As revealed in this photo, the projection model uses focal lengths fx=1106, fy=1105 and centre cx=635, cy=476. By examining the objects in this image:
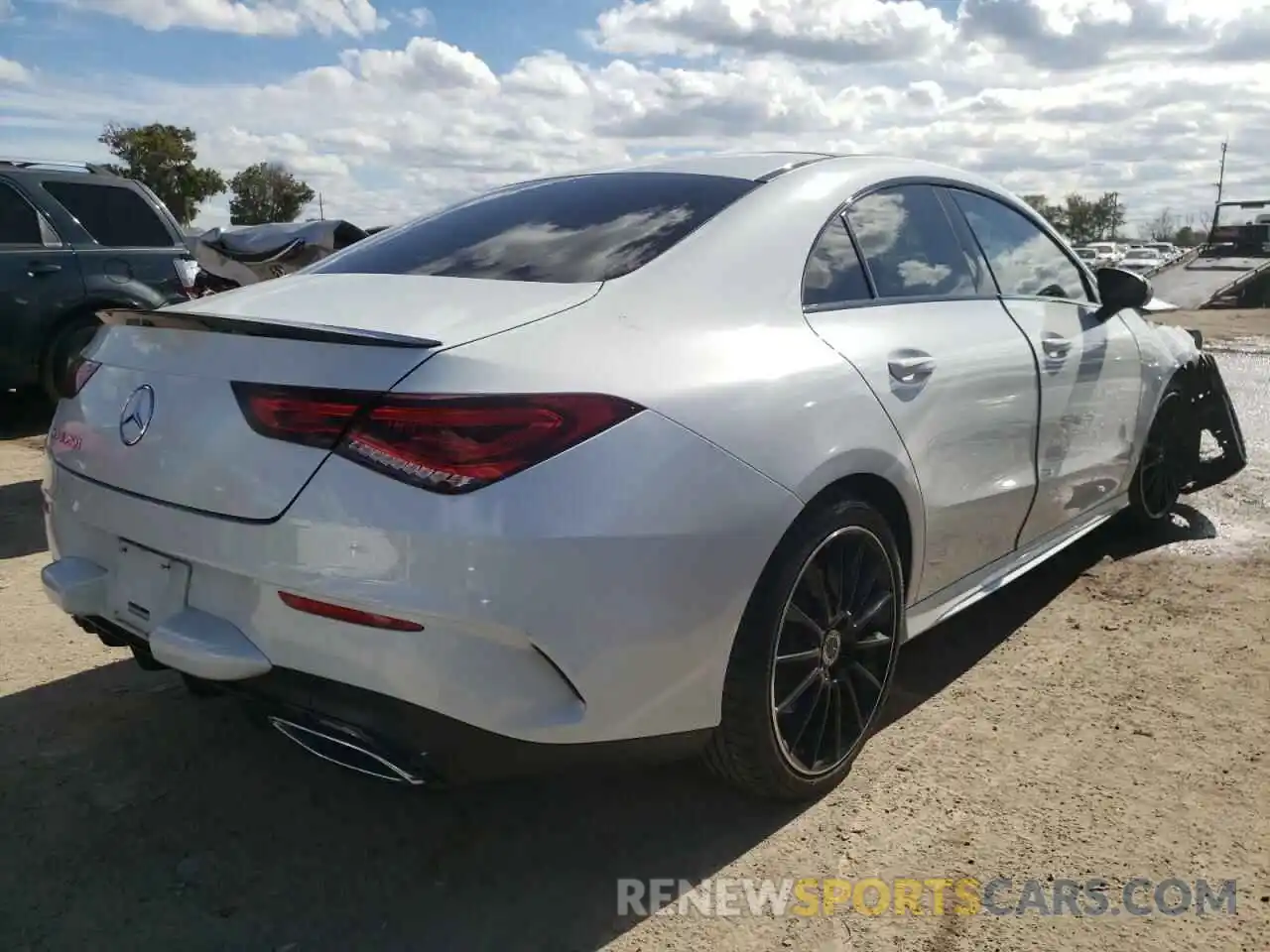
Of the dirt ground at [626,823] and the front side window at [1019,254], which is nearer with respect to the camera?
the dirt ground at [626,823]

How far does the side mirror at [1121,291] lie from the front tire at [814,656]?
6.52 ft

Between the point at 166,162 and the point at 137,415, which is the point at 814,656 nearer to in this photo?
the point at 137,415

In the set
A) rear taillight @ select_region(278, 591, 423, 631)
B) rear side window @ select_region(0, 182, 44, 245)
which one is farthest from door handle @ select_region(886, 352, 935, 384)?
rear side window @ select_region(0, 182, 44, 245)

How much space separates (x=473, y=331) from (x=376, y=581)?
536mm

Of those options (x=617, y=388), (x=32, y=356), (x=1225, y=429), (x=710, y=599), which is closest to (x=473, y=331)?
(x=617, y=388)

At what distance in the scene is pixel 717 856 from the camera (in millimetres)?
2555

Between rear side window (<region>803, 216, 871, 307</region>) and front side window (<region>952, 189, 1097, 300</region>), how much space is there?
2.73ft

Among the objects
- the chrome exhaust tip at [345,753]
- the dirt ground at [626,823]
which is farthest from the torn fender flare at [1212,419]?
the chrome exhaust tip at [345,753]

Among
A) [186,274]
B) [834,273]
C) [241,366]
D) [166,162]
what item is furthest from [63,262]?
[166,162]

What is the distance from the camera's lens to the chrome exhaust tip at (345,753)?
83.4 inches

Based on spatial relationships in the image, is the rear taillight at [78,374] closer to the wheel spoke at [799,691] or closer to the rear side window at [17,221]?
the wheel spoke at [799,691]

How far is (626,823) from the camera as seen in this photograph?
8.86 feet

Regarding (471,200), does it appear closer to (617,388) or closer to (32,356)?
(617,388)

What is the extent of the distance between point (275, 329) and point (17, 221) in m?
6.44
